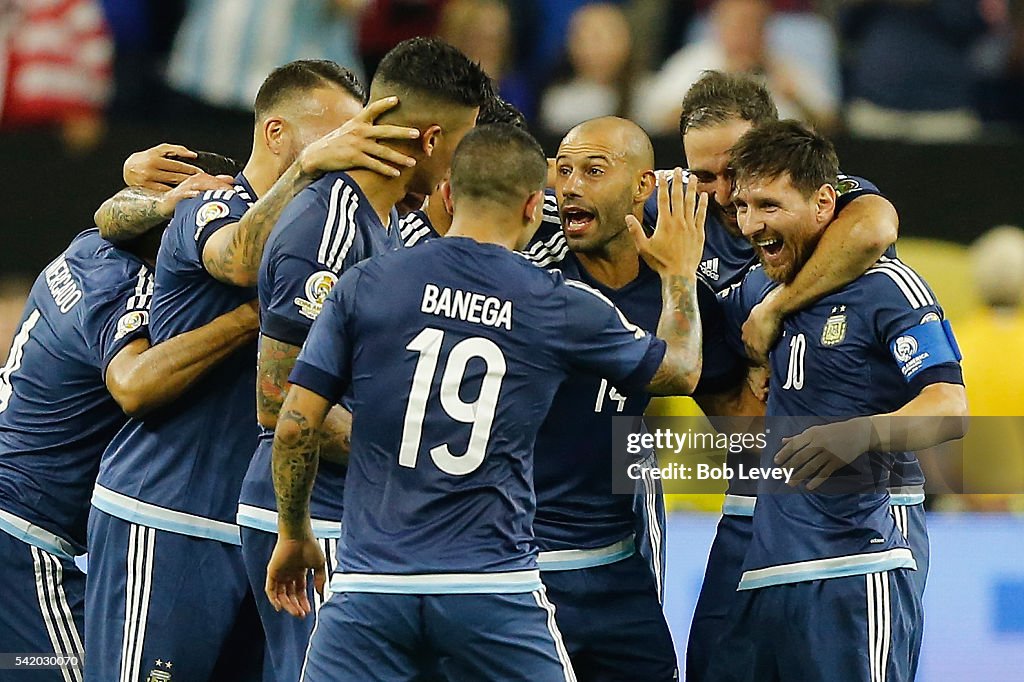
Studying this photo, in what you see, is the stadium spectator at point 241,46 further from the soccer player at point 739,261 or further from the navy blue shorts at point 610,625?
the navy blue shorts at point 610,625

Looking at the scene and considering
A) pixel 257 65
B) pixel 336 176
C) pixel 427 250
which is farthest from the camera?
pixel 257 65

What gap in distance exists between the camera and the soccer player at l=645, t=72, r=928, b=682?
5.01 metres

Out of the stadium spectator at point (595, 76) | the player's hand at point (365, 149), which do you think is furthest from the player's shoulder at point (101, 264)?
the stadium spectator at point (595, 76)

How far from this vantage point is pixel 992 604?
9.05 metres

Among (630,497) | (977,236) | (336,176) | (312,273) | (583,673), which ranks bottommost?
(583,673)

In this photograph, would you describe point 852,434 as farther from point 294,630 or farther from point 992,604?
point 992,604

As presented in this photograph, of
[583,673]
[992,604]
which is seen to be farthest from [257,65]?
[583,673]

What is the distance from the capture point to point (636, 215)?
17.9 feet

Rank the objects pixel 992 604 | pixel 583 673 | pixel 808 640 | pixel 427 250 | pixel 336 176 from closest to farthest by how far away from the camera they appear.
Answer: pixel 427 250
pixel 336 176
pixel 808 640
pixel 583 673
pixel 992 604

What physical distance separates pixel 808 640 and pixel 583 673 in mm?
817

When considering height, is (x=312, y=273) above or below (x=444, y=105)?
below

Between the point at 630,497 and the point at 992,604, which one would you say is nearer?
the point at 630,497

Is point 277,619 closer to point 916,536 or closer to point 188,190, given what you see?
point 188,190

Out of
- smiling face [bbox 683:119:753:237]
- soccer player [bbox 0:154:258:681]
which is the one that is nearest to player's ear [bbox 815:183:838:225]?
smiling face [bbox 683:119:753:237]
